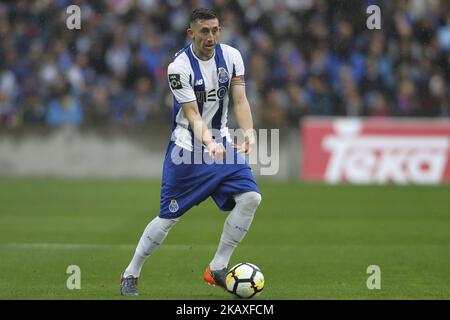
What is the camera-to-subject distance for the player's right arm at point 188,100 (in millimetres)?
8039

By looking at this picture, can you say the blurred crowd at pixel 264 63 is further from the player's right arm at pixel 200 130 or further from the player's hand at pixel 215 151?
the player's hand at pixel 215 151

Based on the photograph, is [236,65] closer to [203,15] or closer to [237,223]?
[203,15]

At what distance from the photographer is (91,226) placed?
13906mm

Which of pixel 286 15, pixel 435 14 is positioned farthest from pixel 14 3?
pixel 435 14

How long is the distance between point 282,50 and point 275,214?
285 inches

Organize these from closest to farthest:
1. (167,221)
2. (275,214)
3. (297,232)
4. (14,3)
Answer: (167,221), (297,232), (275,214), (14,3)

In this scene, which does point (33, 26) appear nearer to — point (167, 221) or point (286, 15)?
point (286, 15)

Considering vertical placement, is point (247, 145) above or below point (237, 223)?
above

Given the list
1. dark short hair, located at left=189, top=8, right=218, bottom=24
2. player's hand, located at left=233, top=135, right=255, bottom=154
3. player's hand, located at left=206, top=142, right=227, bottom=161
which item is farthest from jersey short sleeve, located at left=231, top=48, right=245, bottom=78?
player's hand, located at left=206, top=142, right=227, bottom=161

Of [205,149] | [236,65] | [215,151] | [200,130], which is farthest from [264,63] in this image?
[215,151]

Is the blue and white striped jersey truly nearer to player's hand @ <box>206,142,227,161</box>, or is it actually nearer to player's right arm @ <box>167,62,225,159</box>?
player's right arm @ <box>167,62,225,159</box>

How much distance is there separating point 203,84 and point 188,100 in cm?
27

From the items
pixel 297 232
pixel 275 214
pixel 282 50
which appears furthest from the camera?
pixel 282 50

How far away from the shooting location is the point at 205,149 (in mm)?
8406
